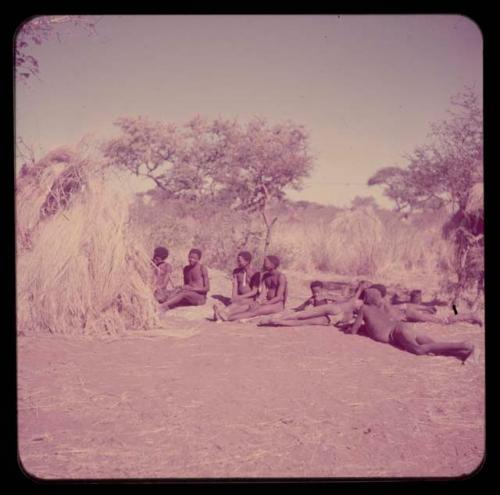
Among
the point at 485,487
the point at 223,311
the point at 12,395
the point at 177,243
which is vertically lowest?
the point at 485,487

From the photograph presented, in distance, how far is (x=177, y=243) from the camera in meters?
5.49

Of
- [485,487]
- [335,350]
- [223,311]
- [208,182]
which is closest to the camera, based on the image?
[485,487]

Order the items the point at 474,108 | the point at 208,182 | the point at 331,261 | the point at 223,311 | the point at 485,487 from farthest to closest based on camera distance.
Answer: the point at 331,261, the point at 208,182, the point at 223,311, the point at 474,108, the point at 485,487

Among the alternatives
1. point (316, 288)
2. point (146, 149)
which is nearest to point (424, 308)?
point (316, 288)

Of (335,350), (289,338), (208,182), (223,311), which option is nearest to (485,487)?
(335,350)

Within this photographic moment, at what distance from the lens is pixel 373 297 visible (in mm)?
5004

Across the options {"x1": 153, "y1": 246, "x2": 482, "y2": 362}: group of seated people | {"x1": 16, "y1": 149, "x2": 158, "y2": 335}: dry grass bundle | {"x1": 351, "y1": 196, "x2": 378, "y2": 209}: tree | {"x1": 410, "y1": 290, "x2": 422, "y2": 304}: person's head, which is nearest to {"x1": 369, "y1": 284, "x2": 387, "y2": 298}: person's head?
{"x1": 153, "y1": 246, "x2": 482, "y2": 362}: group of seated people

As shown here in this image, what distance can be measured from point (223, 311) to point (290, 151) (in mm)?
1514

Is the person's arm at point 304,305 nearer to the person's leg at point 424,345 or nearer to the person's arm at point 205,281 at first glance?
the person's arm at point 205,281

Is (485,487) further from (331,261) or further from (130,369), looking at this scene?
(331,261)

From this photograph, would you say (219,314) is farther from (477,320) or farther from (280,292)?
(477,320)

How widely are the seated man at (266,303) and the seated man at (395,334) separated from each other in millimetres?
676

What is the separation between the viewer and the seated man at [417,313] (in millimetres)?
4637

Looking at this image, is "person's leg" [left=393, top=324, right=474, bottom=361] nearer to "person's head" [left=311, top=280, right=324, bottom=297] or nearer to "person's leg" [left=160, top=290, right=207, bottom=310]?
"person's head" [left=311, top=280, right=324, bottom=297]
